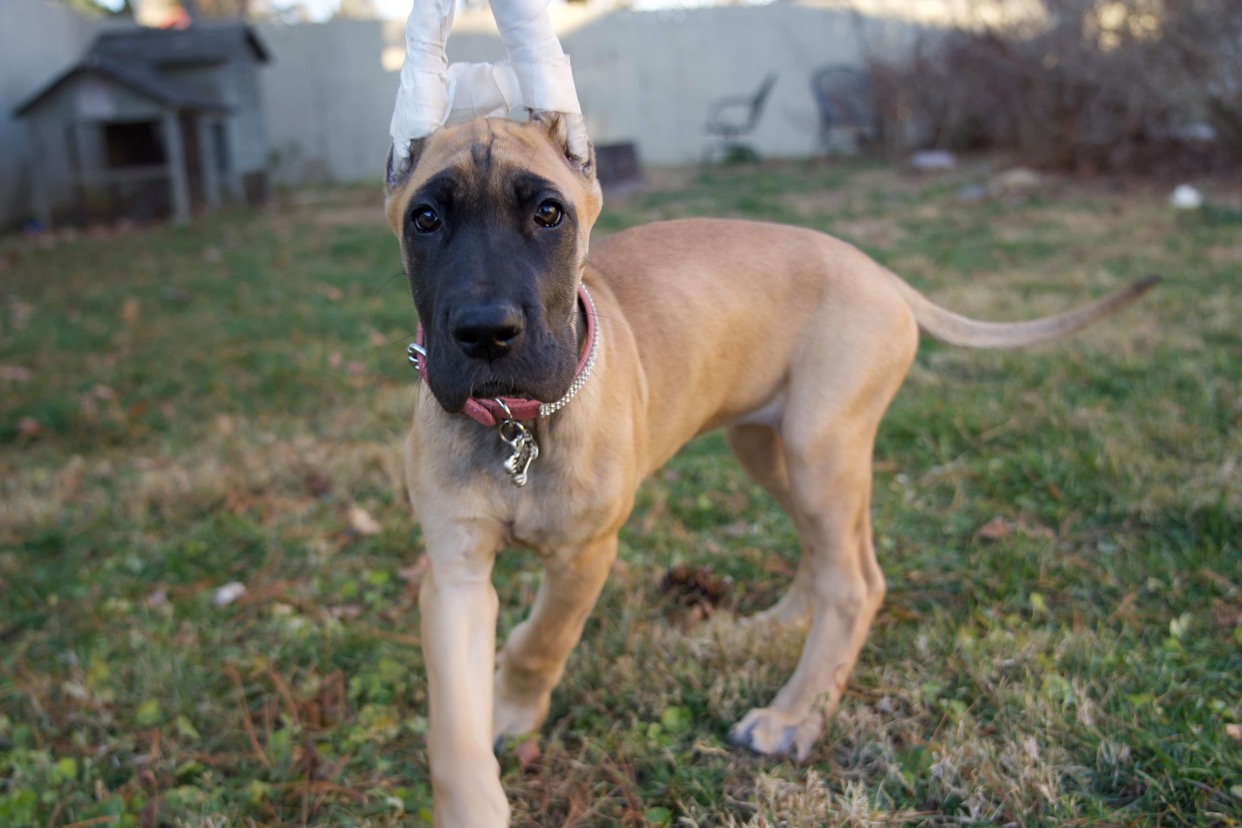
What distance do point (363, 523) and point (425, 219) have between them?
2.03m

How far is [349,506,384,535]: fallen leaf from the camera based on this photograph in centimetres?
384

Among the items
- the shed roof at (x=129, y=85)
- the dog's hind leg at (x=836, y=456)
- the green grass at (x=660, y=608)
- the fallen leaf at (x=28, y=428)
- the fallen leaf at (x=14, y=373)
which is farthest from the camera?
the shed roof at (x=129, y=85)

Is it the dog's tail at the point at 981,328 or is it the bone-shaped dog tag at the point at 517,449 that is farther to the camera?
the dog's tail at the point at 981,328

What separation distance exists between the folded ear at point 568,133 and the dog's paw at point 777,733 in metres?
1.43

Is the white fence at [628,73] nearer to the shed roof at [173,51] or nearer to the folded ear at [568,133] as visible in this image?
the shed roof at [173,51]

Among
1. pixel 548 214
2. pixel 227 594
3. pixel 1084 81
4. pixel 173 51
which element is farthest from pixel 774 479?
pixel 173 51

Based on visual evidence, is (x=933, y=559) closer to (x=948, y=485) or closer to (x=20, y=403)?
(x=948, y=485)

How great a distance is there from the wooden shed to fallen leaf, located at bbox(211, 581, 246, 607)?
9.92 meters

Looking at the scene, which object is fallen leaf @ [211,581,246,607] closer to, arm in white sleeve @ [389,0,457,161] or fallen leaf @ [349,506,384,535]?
fallen leaf @ [349,506,384,535]

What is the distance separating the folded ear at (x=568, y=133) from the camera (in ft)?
7.63

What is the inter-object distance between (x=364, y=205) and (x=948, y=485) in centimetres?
1198

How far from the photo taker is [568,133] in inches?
92.0

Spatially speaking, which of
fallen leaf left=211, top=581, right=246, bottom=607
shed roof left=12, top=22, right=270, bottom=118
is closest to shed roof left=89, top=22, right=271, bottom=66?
shed roof left=12, top=22, right=270, bottom=118

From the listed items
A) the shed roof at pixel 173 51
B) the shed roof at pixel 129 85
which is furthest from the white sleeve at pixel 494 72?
the shed roof at pixel 173 51
